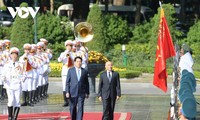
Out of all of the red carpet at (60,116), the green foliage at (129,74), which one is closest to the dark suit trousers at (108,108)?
the red carpet at (60,116)

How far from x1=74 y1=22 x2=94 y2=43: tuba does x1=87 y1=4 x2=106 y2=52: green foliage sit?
468 inches

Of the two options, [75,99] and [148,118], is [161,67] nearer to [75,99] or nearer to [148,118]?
[75,99]

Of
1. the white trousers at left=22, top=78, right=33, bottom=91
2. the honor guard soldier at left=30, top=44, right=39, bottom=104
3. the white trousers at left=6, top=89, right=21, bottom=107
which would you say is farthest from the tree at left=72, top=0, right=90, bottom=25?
the white trousers at left=6, top=89, right=21, bottom=107

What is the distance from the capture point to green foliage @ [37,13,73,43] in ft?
111

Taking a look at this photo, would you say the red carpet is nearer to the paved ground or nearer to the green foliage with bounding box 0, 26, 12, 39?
the paved ground

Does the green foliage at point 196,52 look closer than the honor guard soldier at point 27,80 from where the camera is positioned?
No

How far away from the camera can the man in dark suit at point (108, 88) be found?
43.8 feet

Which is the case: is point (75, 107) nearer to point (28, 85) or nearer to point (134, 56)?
point (28, 85)

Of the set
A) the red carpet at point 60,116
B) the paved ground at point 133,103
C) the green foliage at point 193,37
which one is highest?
the green foliage at point 193,37

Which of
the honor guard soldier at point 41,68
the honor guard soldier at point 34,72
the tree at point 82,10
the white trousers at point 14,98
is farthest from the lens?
the tree at point 82,10

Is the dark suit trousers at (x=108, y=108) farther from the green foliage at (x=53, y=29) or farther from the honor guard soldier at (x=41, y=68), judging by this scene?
the green foliage at (x=53, y=29)

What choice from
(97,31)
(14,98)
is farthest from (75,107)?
(97,31)

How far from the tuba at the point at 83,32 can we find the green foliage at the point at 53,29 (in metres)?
13.6

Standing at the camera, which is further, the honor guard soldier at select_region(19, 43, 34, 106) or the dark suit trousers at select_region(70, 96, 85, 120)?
the honor guard soldier at select_region(19, 43, 34, 106)
